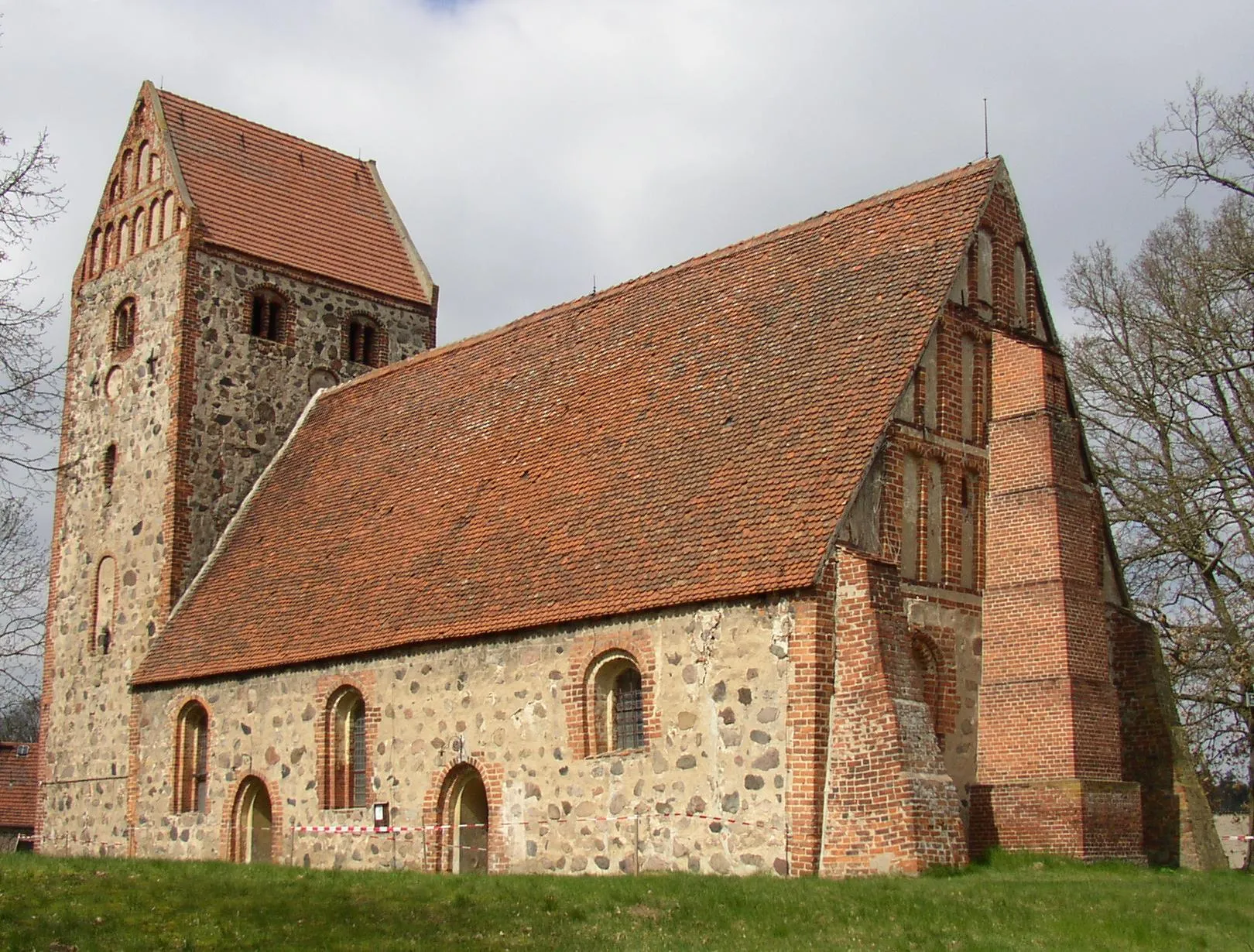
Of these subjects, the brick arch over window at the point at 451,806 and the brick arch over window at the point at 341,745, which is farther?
the brick arch over window at the point at 341,745

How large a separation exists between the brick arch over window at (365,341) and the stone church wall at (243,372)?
0.09 m

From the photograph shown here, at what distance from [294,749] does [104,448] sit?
9027 millimetres

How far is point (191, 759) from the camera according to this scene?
24.5 m

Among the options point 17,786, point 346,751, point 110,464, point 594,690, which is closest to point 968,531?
point 594,690

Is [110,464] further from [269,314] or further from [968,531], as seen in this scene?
[968,531]

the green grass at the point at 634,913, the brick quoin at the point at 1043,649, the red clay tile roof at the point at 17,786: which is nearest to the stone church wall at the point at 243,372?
the green grass at the point at 634,913

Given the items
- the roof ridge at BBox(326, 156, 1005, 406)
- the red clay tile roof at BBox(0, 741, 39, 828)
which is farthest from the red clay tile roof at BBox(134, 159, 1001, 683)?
the red clay tile roof at BBox(0, 741, 39, 828)

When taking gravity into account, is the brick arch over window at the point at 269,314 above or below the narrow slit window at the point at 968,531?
above

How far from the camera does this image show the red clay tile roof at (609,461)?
18234mm

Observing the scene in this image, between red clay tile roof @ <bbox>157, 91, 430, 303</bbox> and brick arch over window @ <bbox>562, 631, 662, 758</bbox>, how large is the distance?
13417mm

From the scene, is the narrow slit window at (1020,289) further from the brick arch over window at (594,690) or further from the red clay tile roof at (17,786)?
the red clay tile roof at (17,786)

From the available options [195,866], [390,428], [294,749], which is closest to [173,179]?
[390,428]

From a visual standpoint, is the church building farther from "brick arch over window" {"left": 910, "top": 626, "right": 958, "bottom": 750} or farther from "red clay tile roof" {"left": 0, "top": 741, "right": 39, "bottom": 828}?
"red clay tile roof" {"left": 0, "top": 741, "right": 39, "bottom": 828}

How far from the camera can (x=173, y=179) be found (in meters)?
29.0
